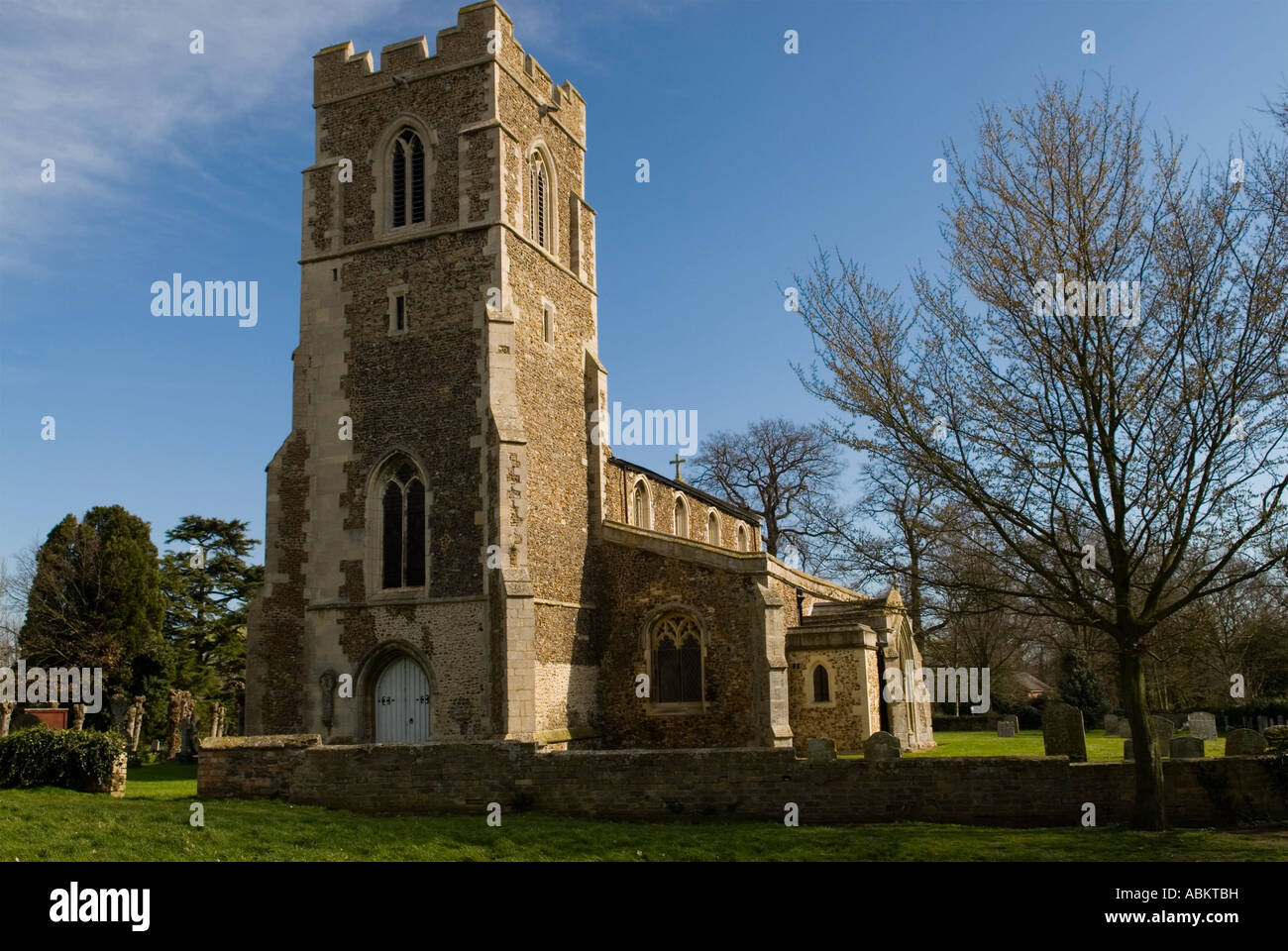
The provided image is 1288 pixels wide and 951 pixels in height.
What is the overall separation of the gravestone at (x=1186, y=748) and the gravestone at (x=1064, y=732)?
5.30 ft

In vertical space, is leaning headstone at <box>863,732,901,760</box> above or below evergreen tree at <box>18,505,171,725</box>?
below

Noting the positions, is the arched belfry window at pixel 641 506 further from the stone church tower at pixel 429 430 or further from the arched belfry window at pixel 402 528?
the arched belfry window at pixel 402 528

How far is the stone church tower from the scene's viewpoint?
2067cm

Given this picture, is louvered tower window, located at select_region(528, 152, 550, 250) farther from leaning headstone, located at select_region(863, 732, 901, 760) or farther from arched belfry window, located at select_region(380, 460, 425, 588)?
leaning headstone, located at select_region(863, 732, 901, 760)

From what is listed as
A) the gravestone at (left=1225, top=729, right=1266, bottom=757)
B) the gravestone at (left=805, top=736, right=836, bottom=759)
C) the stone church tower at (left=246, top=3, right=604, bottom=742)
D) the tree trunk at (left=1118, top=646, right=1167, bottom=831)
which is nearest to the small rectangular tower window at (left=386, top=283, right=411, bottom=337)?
the stone church tower at (left=246, top=3, right=604, bottom=742)

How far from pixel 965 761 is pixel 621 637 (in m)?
10.7

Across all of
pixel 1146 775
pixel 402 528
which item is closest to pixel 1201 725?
pixel 1146 775

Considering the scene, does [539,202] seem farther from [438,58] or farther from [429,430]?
[429,430]

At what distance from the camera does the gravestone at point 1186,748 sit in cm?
1463

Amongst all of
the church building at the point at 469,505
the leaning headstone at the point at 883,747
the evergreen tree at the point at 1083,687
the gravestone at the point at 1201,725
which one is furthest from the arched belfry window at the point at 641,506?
the evergreen tree at the point at 1083,687

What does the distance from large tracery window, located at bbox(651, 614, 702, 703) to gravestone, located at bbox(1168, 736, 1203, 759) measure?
10.0 meters

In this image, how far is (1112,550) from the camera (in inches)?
519
